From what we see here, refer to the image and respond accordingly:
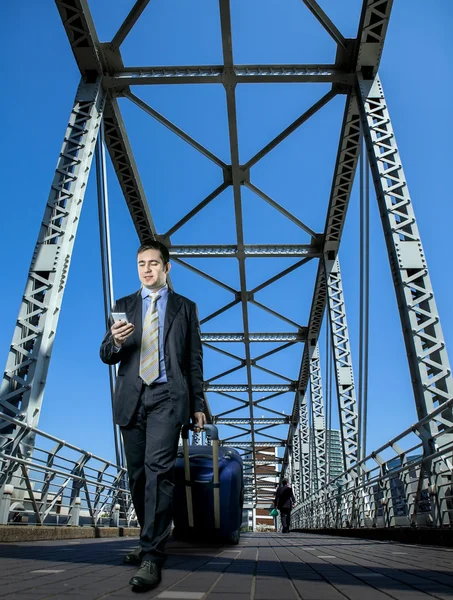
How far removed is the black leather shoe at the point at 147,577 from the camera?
207 cm

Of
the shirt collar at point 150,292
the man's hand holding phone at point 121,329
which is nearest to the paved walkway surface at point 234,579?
the man's hand holding phone at point 121,329

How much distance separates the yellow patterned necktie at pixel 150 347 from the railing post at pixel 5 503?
3.54 m

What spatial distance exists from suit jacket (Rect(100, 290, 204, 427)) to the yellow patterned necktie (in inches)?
1.4

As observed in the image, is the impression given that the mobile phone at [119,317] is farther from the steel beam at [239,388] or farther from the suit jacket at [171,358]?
the steel beam at [239,388]

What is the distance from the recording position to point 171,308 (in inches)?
111

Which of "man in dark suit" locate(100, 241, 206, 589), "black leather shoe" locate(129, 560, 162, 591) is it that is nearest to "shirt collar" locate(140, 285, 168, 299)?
"man in dark suit" locate(100, 241, 206, 589)

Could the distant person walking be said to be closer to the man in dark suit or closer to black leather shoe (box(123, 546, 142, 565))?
black leather shoe (box(123, 546, 142, 565))

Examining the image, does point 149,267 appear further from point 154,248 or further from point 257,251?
point 257,251

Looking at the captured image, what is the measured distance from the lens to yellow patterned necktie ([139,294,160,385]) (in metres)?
2.54

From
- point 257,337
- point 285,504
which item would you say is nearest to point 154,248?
point 285,504

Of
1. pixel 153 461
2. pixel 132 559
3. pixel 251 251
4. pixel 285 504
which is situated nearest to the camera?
pixel 153 461

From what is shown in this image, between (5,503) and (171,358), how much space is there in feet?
12.0

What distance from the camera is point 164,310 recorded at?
2791 millimetres

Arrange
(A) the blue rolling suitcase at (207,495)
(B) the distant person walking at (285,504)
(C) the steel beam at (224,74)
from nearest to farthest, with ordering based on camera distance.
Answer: (A) the blue rolling suitcase at (207,495), (C) the steel beam at (224,74), (B) the distant person walking at (285,504)
